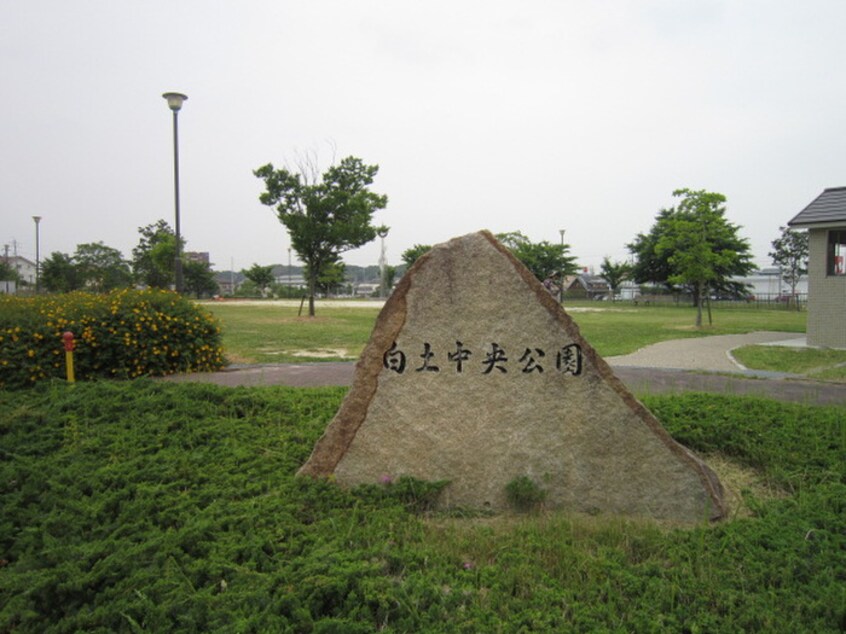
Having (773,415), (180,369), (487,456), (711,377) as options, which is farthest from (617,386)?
(180,369)

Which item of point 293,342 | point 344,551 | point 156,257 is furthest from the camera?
point 156,257

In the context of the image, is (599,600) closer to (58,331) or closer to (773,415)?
(773,415)

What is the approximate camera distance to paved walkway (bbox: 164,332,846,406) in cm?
754

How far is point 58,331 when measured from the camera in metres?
7.82

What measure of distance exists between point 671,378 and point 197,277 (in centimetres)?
5408

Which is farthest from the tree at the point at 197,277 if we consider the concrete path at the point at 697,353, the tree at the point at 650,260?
the concrete path at the point at 697,353

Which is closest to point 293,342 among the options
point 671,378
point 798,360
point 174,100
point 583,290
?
point 174,100

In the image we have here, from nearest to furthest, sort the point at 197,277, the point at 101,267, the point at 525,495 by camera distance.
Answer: the point at 525,495
the point at 101,267
the point at 197,277

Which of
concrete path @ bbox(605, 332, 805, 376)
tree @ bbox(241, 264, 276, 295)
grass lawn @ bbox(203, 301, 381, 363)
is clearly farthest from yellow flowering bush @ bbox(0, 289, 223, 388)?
tree @ bbox(241, 264, 276, 295)

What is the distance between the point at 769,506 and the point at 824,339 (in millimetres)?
12764

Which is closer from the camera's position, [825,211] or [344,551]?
[344,551]

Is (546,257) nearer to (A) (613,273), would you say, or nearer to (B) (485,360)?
(A) (613,273)

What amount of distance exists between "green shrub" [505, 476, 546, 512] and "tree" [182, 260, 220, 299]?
177 feet

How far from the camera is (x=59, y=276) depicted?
4394cm
